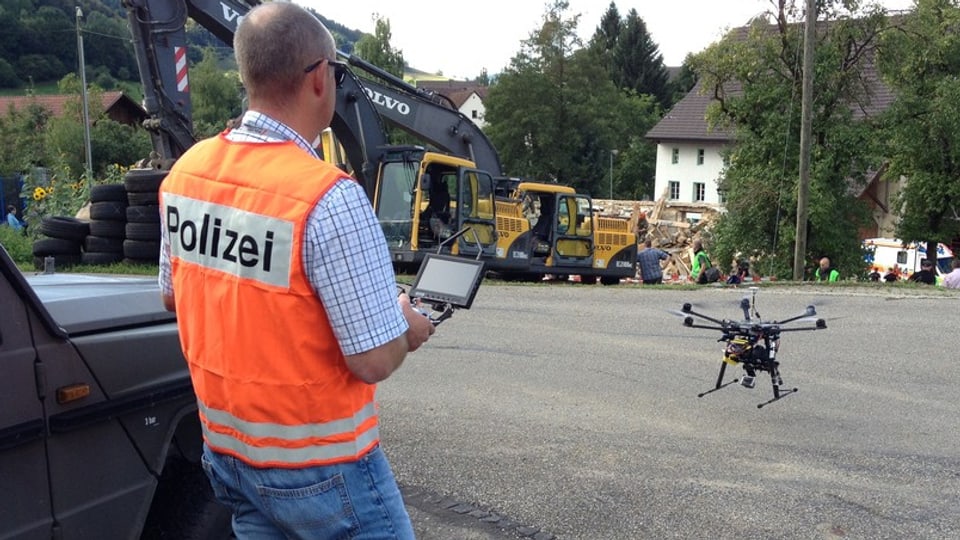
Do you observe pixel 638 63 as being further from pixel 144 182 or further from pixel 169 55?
pixel 169 55

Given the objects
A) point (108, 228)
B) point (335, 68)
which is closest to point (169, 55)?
point (108, 228)

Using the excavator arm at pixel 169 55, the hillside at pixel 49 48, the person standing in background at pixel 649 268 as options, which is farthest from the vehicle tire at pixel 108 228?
the hillside at pixel 49 48

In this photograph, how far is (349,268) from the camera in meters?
2.15

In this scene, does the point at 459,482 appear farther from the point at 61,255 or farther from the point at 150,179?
the point at 61,255

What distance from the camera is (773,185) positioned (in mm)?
27266

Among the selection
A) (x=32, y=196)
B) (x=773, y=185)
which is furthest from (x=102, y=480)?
(x=773, y=185)

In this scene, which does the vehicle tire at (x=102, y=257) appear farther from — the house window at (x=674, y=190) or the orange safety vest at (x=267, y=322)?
the house window at (x=674, y=190)

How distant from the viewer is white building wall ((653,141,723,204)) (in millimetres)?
57875

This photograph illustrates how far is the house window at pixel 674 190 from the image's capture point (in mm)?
60406

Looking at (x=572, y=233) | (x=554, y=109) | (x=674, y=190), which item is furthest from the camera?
(x=554, y=109)

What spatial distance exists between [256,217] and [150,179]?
1529cm

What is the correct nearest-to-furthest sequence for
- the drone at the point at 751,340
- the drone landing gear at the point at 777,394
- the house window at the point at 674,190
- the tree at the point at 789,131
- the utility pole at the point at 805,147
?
the drone at the point at 751,340, the drone landing gear at the point at 777,394, the utility pole at the point at 805,147, the tree at the point at 789,131, the house window at the point at 674,190

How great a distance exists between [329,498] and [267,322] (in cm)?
46

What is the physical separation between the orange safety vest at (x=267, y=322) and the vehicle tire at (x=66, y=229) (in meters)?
16.6
